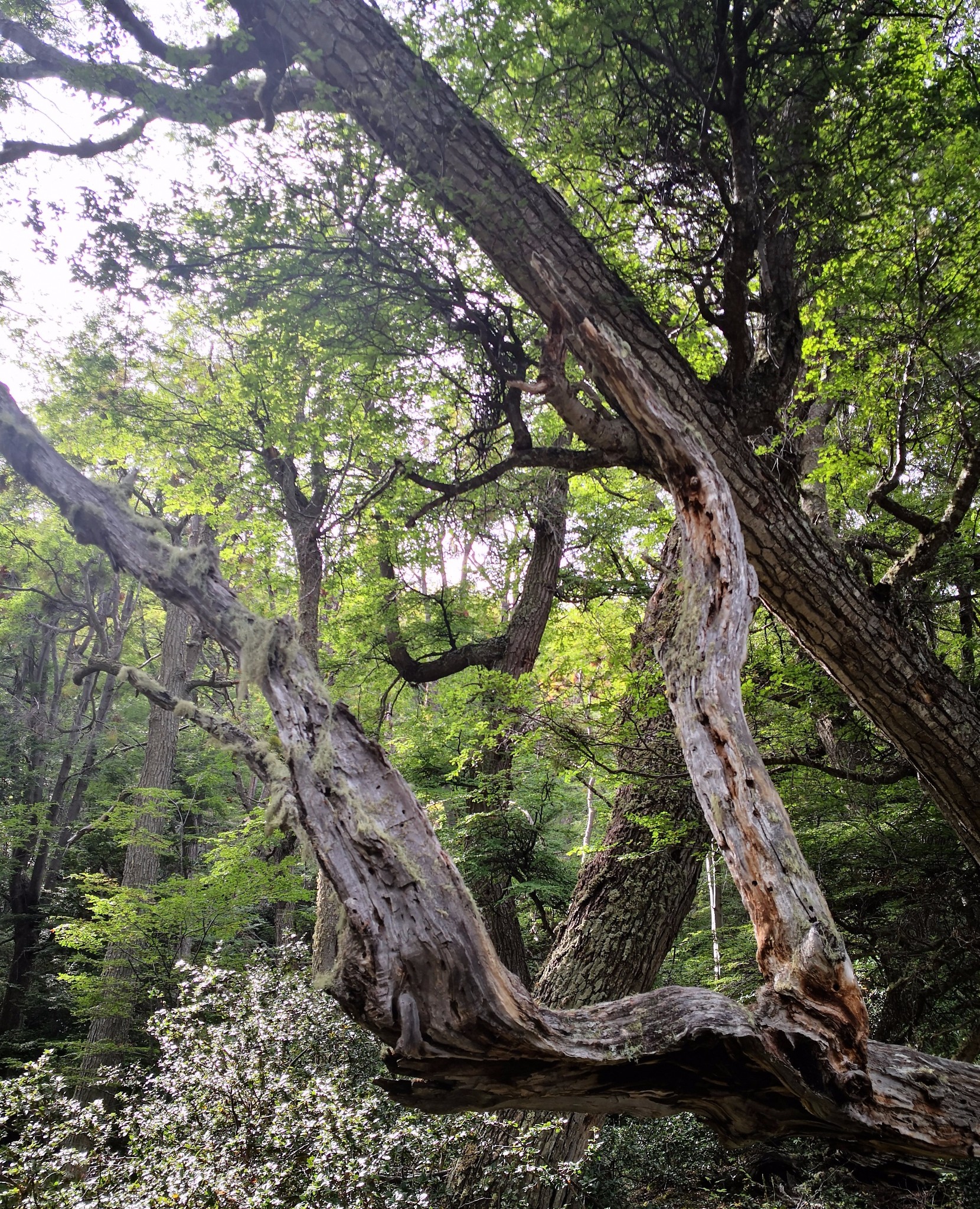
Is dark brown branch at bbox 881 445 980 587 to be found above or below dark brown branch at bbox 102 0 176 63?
below

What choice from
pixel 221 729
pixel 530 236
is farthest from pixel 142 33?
pixel 221 729

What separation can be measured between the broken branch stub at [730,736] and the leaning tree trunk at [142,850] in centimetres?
608

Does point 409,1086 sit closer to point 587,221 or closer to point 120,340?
point 587,221

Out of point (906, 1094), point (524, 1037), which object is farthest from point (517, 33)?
point (906, 1094)

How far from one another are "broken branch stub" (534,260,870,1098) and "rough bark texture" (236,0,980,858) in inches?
6.6

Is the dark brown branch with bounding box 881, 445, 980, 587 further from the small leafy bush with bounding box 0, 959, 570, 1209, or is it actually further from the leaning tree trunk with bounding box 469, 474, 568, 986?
the small leafy bush with bounding box 0, 959, 570, 1209

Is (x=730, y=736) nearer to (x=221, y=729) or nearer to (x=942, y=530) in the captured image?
(x=942, y=530)

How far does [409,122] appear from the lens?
3.20 m

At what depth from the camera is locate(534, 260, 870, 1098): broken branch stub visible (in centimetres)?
177

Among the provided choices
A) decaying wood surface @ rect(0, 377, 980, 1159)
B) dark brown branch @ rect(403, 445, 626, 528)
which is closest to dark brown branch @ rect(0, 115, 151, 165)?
dark brown branch @ rect(403, 445, 626, 528)

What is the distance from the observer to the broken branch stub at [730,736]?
1.77m

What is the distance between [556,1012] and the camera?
1.80 meters

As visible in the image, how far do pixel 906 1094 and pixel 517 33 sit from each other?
4.37m

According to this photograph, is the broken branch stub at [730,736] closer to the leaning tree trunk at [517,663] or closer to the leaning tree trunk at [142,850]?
the leaning tree trunk at [517,663]
